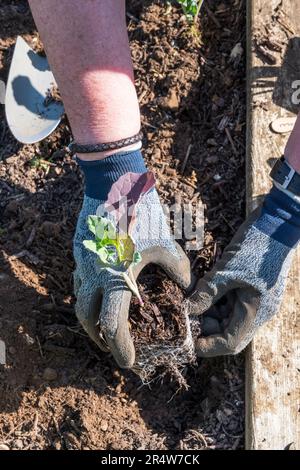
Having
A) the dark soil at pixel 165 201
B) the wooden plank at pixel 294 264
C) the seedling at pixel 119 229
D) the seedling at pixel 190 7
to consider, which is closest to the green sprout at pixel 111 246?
the seedling at pixel 119 229

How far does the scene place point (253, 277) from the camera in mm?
1723

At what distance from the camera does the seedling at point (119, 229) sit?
151cm

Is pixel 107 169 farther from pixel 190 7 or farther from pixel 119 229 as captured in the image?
pixel 190 7

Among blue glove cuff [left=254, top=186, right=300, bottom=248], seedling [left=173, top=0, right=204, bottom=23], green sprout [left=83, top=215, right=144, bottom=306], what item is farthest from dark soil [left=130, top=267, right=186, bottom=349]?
seedling [left=173, top=0, right=204, bottom=23]

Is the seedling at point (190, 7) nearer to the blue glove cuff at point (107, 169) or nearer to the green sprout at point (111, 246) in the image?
the blue glove cuff at point (107, 169)

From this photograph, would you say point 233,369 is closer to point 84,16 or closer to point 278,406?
point 278,406

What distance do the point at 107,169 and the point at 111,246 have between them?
235mm

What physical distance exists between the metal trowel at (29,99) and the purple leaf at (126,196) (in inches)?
19.5

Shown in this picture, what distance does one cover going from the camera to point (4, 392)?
1800 millimetres

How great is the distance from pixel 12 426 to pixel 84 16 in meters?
1.07

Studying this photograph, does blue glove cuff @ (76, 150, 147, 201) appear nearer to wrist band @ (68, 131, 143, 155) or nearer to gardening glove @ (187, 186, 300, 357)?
wrist band @ (68, 131, 143, 155)

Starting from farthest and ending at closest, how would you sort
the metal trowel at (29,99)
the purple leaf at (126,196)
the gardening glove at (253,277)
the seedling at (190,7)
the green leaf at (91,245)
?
the metal trowel at (29,99), the seedling at (190,7), the gardening glove at (253,277), the purple leaf at (126,196), the green leaf at (91,245)

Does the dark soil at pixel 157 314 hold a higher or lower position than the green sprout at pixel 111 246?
lower

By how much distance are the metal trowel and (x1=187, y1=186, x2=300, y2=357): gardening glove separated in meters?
0.70
